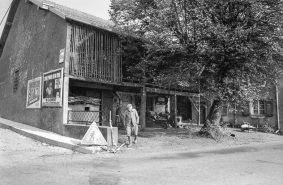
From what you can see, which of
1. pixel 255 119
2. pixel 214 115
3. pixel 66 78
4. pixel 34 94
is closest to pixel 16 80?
pixel 34 94

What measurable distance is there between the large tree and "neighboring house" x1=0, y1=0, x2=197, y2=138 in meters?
2.28

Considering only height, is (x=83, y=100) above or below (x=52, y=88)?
below

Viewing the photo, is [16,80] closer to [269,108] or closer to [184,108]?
[184,108]

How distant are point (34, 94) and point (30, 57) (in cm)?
279

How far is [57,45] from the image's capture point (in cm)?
1401

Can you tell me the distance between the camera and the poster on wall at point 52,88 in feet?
42.7

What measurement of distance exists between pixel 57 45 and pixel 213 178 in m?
11.2

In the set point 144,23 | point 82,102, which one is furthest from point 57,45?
point 144,23

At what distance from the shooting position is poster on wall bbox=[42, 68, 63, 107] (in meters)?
13.0

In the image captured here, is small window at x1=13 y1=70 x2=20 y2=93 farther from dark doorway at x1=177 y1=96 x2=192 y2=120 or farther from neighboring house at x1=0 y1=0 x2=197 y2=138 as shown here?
dark doorway at x1=177 y1=96 x2=192 y2=120

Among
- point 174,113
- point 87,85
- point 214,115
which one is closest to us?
point 214,115

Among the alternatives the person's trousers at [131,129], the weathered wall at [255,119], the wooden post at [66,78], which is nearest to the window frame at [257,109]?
the weathered wall at [255,119]

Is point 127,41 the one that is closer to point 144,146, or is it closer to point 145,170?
point 144,146

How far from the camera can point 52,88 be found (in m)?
13.6
